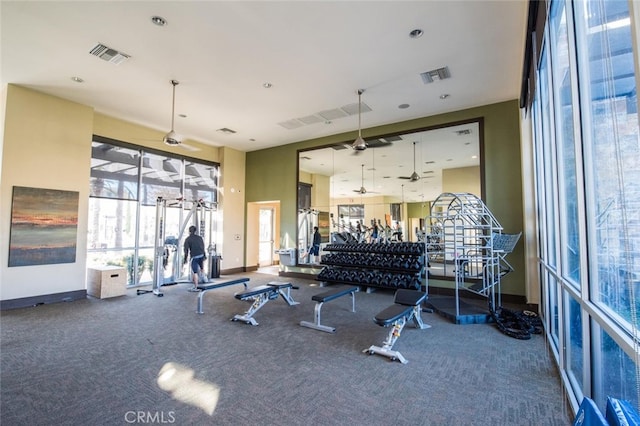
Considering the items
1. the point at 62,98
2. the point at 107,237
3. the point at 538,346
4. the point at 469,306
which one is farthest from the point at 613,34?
the point at 107,237

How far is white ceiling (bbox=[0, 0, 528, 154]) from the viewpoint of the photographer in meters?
3.56

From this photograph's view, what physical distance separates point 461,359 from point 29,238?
7.17m

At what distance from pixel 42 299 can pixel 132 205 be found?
2.54 meters

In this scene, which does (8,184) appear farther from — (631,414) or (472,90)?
(472,90)

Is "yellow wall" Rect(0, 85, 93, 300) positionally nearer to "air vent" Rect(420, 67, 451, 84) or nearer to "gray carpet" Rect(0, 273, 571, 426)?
"gray carpet" Rect(0, 273, 571, 426)

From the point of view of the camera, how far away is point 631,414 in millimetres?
979

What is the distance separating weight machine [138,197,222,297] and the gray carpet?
2.26 metres

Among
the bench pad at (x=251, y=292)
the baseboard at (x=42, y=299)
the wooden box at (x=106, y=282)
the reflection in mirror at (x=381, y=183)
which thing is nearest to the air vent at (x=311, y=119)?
the reflection in mirror at (x=381, y=183)

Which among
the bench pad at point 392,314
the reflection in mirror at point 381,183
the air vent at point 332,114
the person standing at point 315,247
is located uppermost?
the air vent at point 332,114

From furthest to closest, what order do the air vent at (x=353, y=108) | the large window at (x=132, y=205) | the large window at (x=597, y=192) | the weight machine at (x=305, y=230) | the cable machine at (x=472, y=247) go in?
the weight machine at (x=305, y=230) → the large window at (x=132, y=205) → the air vent at (x=353, y=108) → the cable machine at (x=472, y=247) → the large window at (x=597, y=192)

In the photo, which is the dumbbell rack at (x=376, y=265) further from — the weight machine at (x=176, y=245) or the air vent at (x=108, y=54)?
the air vent at (x=108, y=54)

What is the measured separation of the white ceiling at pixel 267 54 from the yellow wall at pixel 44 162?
0.32 meters

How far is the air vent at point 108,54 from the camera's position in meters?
4.24

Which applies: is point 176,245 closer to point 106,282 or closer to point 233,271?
point 106,282
